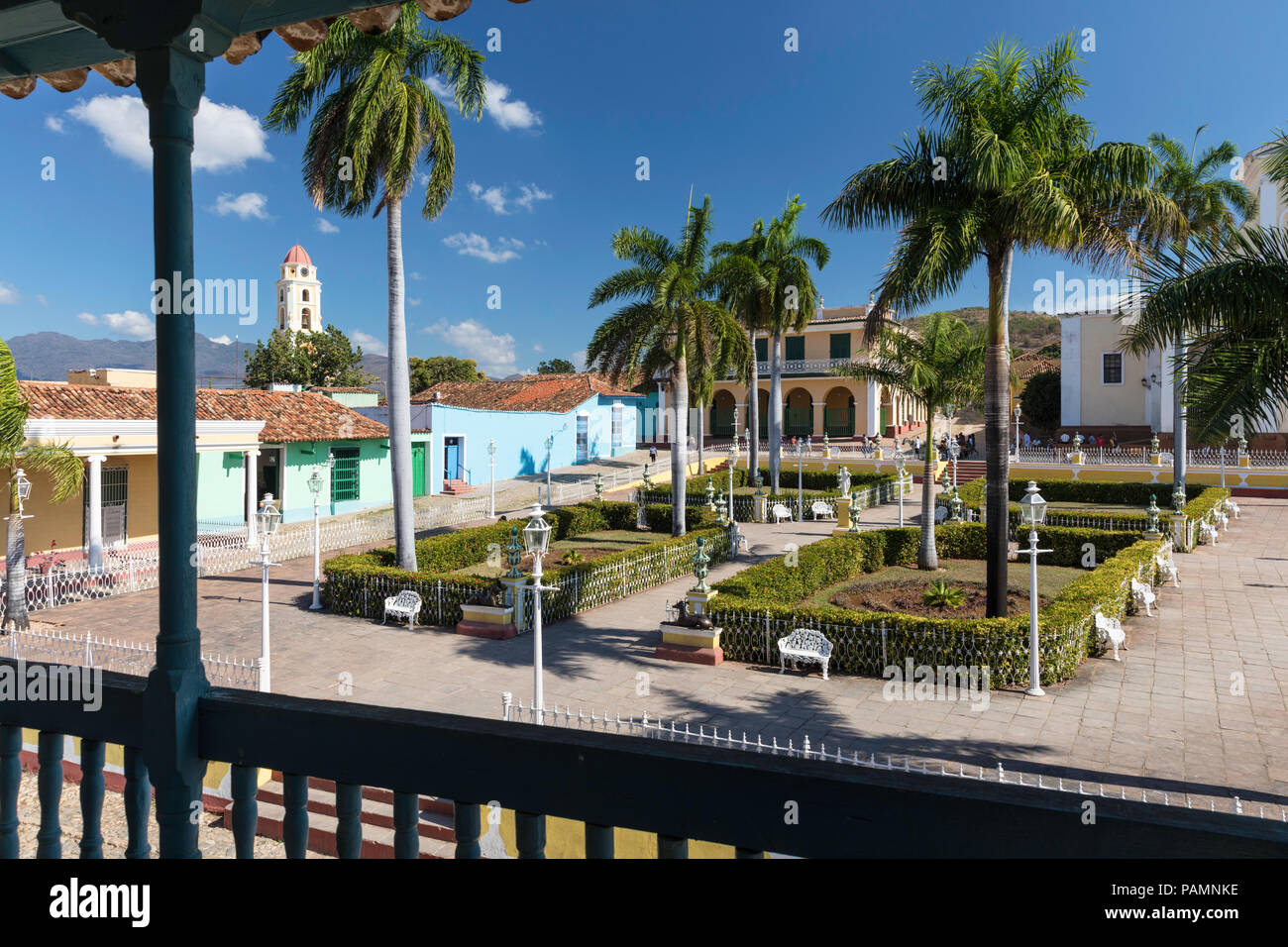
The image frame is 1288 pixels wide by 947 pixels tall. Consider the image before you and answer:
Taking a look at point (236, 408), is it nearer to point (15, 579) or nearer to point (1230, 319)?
point (15, 579)

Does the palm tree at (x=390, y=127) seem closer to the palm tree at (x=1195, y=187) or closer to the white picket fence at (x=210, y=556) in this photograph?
the white picket fence at (x=210, y=556)

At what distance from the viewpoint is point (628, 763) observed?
183 cm

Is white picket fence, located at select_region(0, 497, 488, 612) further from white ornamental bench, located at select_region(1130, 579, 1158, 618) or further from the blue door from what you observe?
white ornamental bench, located at select_region(1130, 579, 1158, 618)

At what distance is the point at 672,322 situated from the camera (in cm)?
2031

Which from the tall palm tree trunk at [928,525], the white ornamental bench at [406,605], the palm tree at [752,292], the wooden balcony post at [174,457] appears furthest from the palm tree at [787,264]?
the wooden balcony post at [174,457]

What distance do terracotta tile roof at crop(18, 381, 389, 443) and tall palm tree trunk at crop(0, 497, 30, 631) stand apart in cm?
318

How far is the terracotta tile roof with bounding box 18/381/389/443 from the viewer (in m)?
19.5

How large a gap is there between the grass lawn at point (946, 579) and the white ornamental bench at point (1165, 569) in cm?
160

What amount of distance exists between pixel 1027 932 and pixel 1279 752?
31.4 ft

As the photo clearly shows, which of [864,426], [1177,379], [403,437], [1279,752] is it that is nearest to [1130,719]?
[1279,752]

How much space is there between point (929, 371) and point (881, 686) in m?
9.51

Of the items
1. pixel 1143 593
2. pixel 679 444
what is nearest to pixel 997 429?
pixel 1143 593

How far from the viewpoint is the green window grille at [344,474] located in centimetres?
2797

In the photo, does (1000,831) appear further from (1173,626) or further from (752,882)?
(1173,626)
